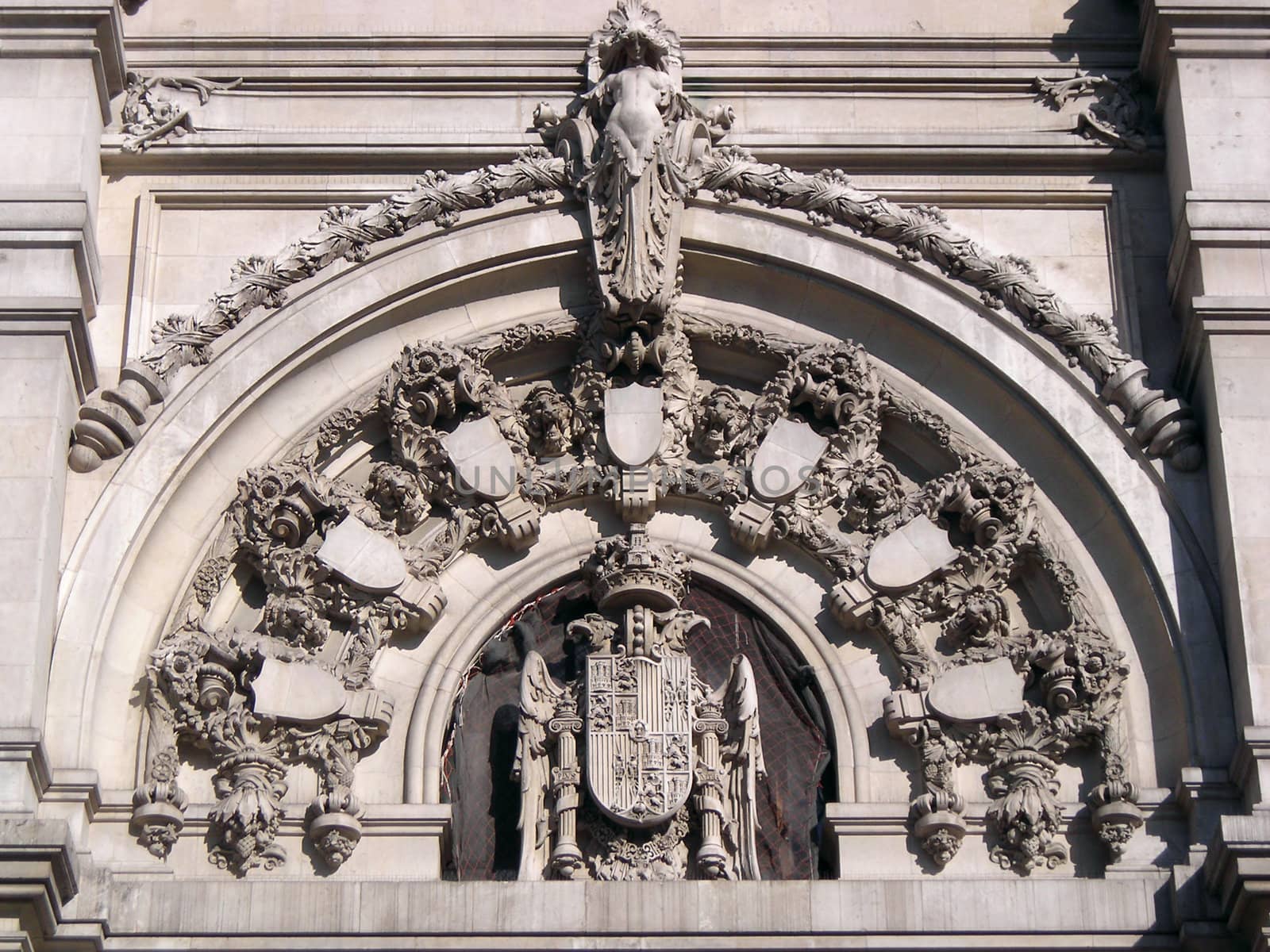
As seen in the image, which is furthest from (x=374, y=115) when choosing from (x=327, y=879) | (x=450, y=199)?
(x=327, y=879)

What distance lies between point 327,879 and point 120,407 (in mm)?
3946

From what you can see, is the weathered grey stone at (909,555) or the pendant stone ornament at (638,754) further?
the weathered grey stone at (909,555)

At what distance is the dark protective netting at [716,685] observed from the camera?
20797mm

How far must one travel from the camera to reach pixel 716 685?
21.4 meters

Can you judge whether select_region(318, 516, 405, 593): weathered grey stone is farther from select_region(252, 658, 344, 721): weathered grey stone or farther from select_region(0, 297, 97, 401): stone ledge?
select_region(0, 297, 97, 401): stone ledge

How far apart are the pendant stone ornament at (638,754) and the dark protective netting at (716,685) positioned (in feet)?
0.84

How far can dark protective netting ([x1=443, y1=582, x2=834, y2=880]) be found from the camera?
20797 millimetres

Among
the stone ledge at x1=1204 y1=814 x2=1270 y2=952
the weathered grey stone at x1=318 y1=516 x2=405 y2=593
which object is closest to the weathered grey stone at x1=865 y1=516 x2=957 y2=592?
the stone ledge at x1=1204 y1=814 x2=1270 y2=952

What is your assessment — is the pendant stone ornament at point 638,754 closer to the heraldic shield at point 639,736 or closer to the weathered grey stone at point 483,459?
the heraldic shield at point 639,736

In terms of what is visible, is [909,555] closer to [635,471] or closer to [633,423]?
[635,471]

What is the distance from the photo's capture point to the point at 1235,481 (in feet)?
67.2

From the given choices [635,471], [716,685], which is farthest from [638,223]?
[716,685]

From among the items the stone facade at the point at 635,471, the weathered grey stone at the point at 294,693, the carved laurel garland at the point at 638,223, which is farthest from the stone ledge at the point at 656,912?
the carved laurel garland at the point at 638,223

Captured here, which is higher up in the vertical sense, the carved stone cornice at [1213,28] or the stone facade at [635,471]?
the carved stone cornice at [1213,28]
